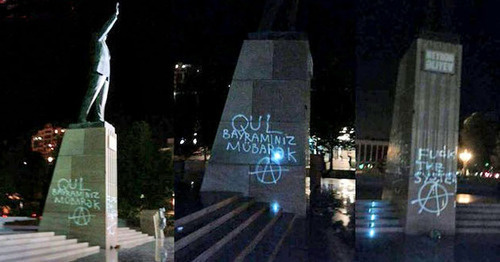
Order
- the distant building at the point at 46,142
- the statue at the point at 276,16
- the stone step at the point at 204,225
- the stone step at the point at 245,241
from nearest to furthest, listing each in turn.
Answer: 1. the stone step at the point at 204,225
2. the stone step at the point at 245,241
3. the statue at the point at 276,16
4. the distant building at the point at 46,142

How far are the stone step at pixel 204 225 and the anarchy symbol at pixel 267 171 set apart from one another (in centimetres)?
126

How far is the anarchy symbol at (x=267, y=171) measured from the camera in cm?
1192

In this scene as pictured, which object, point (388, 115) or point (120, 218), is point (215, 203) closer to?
point (388, 115)

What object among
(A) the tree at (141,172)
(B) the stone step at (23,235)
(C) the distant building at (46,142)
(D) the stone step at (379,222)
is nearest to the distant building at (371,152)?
(D) the stone step at (379,222)

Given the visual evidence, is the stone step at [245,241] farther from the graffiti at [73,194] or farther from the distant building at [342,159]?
the graffiti at [73,194]

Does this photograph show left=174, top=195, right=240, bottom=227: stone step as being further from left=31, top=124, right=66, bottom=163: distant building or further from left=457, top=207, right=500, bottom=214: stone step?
left=31, top=124, right=66, bottom=163: distant building

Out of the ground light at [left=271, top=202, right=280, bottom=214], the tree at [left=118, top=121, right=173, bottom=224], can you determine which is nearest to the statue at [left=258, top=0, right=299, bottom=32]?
the ground light at [left=271, top=202, right=280, bottom=214]

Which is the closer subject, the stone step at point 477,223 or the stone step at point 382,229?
the stone step at point 382,229

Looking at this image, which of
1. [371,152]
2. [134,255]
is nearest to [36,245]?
[134,255]

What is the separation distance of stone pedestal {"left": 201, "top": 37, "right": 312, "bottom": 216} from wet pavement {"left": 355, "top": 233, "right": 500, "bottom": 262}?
1.98 meters

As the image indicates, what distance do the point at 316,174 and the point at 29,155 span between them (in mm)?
16919

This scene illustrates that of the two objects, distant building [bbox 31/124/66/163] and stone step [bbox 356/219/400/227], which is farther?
distant building [bbox 31/124/66/163]

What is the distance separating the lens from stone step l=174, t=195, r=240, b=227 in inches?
311

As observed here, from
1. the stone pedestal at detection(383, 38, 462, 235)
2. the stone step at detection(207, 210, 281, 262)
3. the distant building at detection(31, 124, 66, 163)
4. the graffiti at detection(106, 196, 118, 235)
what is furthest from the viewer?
the distant building at detection(31, 124, 66, 163)
